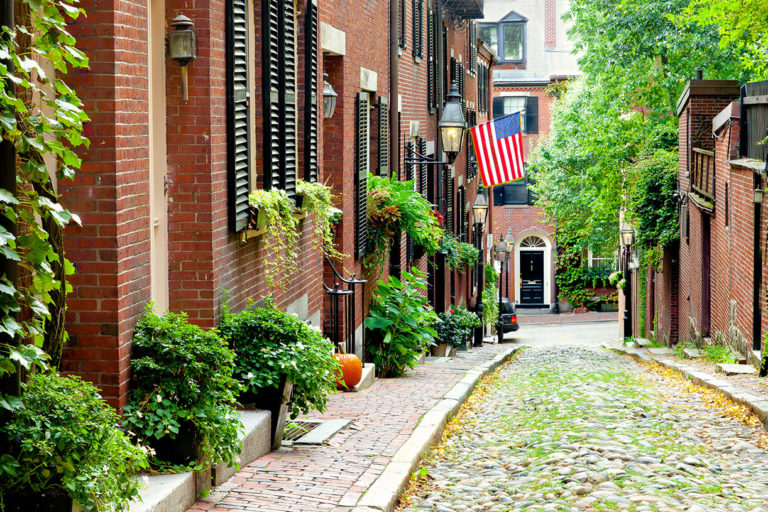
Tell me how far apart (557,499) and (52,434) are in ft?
11.9

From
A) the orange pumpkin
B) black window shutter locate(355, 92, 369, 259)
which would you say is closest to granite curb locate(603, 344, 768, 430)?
the orange pumpkin

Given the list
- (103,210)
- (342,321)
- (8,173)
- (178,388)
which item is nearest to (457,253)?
(342,321)

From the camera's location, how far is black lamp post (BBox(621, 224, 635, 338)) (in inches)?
995

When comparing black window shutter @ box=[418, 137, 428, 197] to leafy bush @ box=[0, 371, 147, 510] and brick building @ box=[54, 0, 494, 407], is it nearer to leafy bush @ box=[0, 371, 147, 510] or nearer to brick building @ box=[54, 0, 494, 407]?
brick building @ box=[54, 0, 494, 407]

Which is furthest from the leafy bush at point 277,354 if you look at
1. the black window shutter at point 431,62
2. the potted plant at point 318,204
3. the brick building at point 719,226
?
the black window shutter at point 431,62

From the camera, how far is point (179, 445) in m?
5.47

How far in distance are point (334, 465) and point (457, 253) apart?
599 inches

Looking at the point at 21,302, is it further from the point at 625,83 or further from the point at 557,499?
the point at 625,83

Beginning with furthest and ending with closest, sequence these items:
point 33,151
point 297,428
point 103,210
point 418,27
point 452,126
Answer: point 418,27, point 452,126, point 297,428, point 103,210, point 33,151

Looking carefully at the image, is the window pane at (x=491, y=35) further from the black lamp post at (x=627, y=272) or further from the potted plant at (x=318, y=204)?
the potted plant at (x=318, y=204)

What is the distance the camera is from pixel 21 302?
14.0 feet

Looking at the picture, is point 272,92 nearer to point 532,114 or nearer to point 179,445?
point 179,445

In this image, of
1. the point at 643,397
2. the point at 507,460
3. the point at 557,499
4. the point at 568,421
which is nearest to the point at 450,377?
the point at 643,397

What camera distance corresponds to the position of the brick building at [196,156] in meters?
5.23
